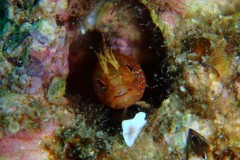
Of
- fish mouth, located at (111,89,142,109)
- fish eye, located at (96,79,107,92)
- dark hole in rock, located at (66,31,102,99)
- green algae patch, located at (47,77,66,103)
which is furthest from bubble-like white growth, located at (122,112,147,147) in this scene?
dark hole in rock, located at (66,31,102,99)

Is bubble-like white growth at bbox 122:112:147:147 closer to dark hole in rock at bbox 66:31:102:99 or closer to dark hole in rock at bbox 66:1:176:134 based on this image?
dark hole in rock at bbox 66:1:176:134

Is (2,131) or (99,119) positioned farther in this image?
(99,119)

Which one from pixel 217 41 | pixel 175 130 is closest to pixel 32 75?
pixel 175 130

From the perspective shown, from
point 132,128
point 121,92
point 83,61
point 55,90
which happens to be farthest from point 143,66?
point 55,90

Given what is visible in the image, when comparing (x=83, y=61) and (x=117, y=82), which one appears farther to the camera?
(x=83, y=61)

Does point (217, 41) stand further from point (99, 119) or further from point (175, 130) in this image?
point (99, 119)

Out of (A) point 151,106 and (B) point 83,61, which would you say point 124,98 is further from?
(B) point 83,61
